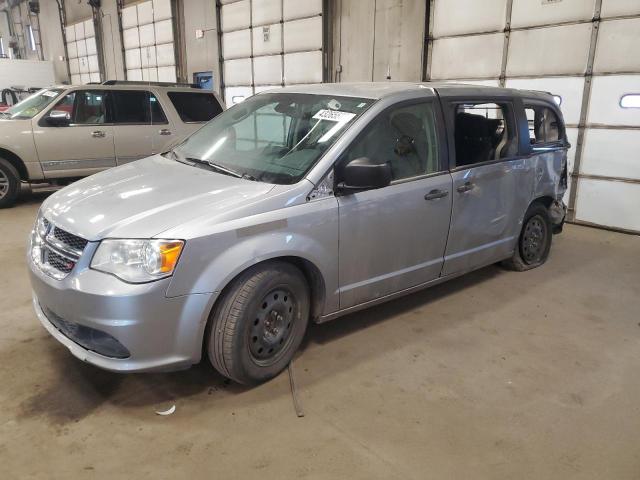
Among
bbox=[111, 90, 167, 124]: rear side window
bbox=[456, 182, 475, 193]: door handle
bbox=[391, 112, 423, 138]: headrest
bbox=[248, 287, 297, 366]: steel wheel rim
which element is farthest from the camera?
bbox=[111, 90, 167, 124]: rear side window

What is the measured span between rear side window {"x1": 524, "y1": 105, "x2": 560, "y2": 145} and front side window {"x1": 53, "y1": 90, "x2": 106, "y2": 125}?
19.3ft

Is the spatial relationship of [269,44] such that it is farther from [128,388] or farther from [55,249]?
[128,388]

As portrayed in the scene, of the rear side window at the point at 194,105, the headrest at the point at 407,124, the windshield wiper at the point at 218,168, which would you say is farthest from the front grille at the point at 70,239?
the rear side window at the point at 194,105

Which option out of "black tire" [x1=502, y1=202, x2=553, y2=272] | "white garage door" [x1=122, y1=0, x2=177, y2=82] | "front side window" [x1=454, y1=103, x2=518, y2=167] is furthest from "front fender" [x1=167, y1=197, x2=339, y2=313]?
"white garage door" [x1=122, y1=0, x2=177, y2=82]

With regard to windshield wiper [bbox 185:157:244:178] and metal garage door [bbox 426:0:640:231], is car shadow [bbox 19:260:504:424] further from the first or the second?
metal garage door [bbox 426:0:640:231]

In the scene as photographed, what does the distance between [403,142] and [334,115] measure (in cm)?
51

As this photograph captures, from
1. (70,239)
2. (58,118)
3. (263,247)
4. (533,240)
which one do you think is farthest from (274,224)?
(58,118)

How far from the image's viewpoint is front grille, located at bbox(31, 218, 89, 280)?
2.50 meters

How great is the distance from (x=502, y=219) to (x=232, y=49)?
9.97 meters

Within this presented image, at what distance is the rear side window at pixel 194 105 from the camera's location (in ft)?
25.3

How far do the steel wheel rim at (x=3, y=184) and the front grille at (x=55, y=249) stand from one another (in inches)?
194

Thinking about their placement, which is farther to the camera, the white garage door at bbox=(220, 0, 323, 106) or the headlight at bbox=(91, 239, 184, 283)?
the white garage door at bbox=(220, 0, 323, 106)

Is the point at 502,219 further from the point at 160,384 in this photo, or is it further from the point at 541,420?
the point at 160,384

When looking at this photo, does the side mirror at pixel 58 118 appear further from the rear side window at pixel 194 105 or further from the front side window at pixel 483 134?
the front side window at pixel 483 134
